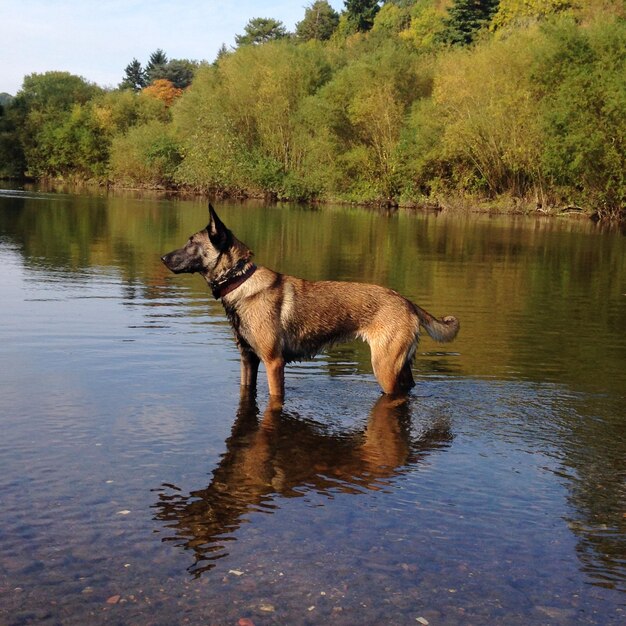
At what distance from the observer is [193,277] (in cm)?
2173

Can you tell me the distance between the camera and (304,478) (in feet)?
22.4

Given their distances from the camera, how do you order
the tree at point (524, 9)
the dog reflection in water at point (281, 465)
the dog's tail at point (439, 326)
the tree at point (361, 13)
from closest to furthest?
the dog reflection in water at point (281, 465)
the dog's tail at point (439, 326)
the tree at point (524, 9)
the tree at point (361, 13)

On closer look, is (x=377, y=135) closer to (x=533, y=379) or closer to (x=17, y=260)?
(x=17, y=260)

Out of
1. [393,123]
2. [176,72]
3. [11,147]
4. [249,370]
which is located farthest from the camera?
[176,72]

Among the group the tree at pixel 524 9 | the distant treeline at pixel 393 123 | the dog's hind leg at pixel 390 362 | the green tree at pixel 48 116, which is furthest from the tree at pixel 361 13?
the dog's hind leg at pixel 390 362

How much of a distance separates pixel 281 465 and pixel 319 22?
15446 centimetres

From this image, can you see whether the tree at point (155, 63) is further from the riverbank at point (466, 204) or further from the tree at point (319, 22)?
the riverbank at point (466, 204)

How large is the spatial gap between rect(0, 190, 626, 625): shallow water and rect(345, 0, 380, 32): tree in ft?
456

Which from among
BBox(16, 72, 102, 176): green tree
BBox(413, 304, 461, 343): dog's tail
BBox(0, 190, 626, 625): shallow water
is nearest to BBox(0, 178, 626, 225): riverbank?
BBox(16, 72, 102, 176): green tree

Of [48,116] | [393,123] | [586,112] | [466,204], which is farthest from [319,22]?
[586,112]

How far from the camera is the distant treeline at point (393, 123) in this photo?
56.3 meters

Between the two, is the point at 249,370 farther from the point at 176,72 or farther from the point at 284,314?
the point at 176,72

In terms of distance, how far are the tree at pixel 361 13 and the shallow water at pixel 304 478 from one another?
456 ft

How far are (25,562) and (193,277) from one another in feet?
55.8
